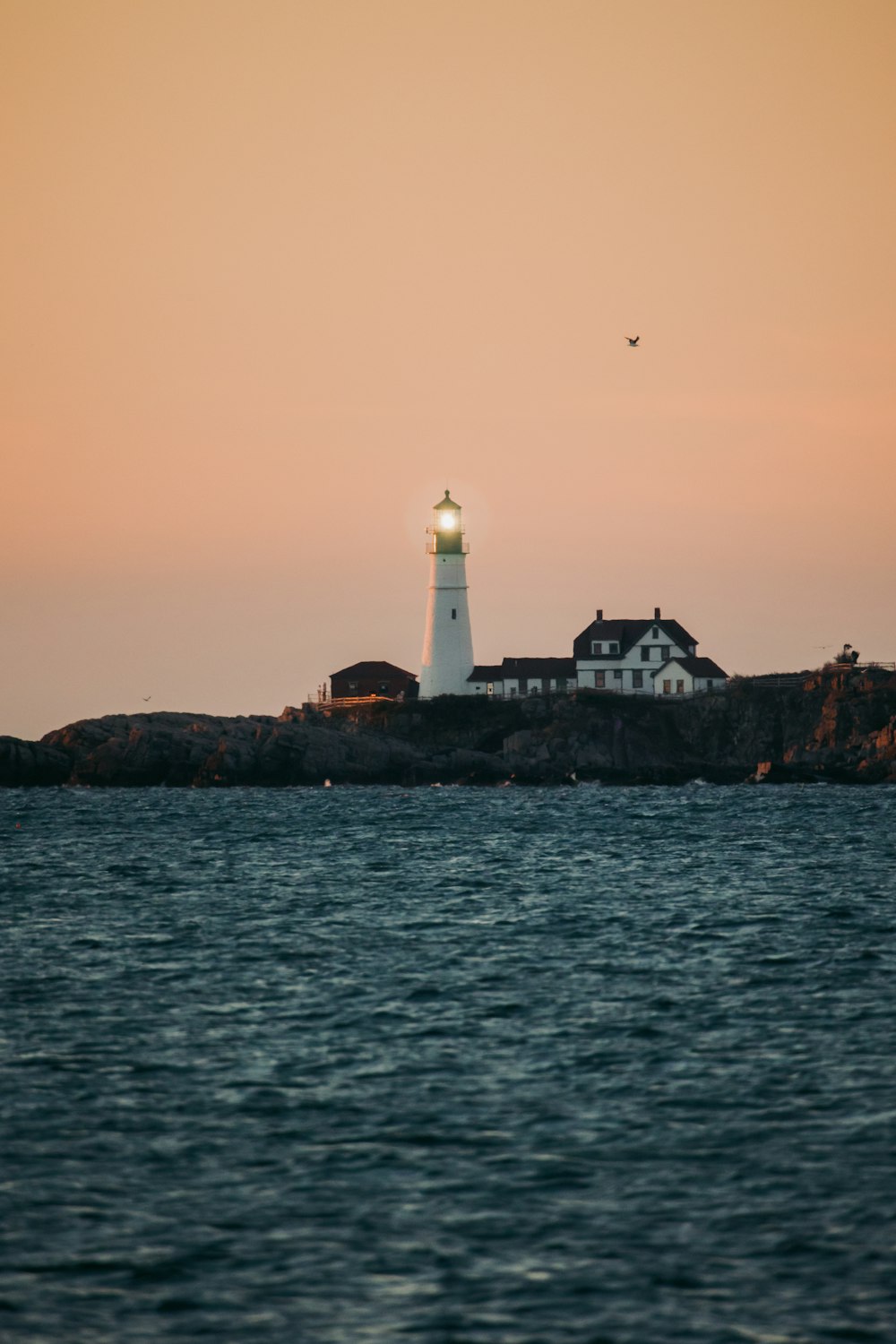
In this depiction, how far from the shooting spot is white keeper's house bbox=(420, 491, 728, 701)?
125 metres

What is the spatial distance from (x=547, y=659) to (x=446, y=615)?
12.6 meters

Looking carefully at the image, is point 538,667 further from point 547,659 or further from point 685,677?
point 685,677

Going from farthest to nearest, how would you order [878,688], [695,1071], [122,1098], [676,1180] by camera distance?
1. [878,688]
2. [695,1071]
3. [122,1098]
4. [676,1180]

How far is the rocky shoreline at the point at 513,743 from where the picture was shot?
4368 inches

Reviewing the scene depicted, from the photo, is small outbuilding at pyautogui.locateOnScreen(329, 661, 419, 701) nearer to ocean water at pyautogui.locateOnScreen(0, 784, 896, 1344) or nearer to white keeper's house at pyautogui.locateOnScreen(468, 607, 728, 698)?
white keeper's house at pyautogui.locateOnScreen(468, 607, 728, 698)

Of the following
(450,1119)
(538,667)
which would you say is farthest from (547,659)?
(450,1119)

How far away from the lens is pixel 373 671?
14325 cm

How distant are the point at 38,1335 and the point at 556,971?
59.4 ft

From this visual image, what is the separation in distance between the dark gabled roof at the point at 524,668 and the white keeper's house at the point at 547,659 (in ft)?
0.24

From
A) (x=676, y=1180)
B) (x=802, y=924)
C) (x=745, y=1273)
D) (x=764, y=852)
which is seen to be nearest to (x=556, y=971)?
(x=802, y=924)

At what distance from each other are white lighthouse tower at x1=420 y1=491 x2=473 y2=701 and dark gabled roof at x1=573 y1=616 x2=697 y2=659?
398 inches

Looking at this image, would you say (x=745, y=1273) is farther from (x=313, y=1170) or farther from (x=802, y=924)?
(x=802, y=924)

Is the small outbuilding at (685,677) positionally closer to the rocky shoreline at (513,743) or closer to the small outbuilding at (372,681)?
the rocky shoreline at (513,743)

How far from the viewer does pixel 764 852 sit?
58125mm
